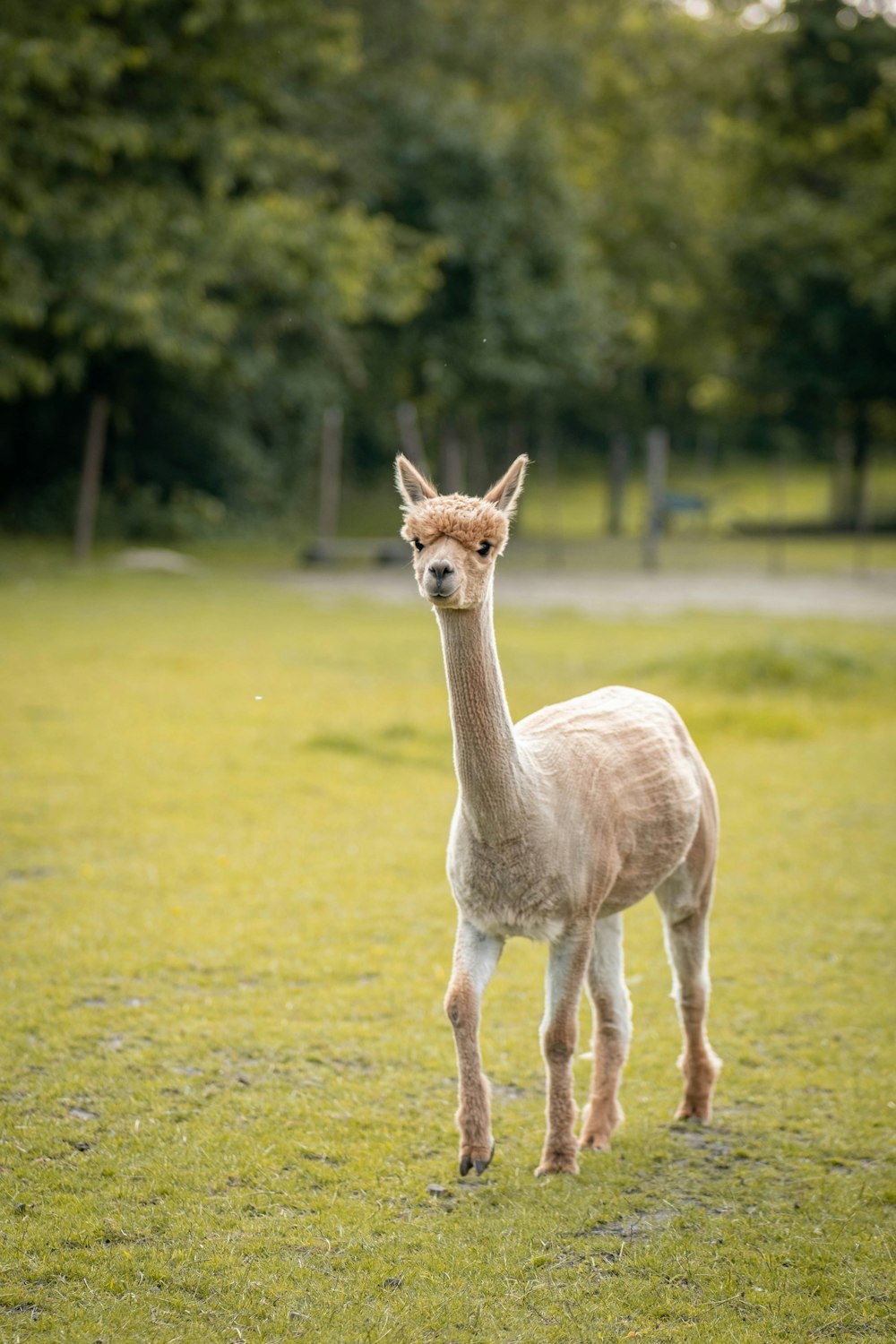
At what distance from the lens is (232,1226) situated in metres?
4.27

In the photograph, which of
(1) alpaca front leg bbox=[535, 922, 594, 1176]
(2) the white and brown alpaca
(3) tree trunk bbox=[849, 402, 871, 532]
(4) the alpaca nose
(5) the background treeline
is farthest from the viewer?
(3) tree trunk bbox=[849, 402, 871, 532]

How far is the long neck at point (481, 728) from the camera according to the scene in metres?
4.23

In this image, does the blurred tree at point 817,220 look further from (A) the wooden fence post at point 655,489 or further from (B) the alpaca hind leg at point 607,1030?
(B) the alpaca hind leg at point 607,1030

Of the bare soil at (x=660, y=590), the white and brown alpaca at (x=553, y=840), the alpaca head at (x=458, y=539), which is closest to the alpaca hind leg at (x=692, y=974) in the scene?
the white and brown alpaca at (x=553, y=840)

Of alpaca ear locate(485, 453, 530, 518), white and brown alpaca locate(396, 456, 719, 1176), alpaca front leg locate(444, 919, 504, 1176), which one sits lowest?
alpaca front leg locate(444, 919, 504, 1176)

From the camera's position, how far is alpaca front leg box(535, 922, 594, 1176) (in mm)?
4473

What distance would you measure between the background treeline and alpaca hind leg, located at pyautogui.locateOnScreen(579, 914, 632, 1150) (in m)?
15.6

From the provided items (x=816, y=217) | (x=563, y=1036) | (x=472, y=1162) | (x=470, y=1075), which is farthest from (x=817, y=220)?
(x=472, y=1162)

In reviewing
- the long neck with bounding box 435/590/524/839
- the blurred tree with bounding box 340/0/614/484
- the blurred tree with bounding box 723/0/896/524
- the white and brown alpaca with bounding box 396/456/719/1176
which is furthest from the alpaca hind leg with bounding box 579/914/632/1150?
the blurred tree with bounding box 723/0/896/524

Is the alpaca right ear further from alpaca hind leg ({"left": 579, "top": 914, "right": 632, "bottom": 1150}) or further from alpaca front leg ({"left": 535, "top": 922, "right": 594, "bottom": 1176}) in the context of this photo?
alpaca hind leg ({"left": 579, "top": 914, "right": 632, "bottom": 1150})

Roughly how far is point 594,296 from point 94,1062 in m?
A: 27.5

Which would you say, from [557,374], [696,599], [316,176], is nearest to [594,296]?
[557,374]

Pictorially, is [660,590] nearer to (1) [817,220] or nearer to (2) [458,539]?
(1) [817,220]

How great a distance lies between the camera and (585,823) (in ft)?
15.0
